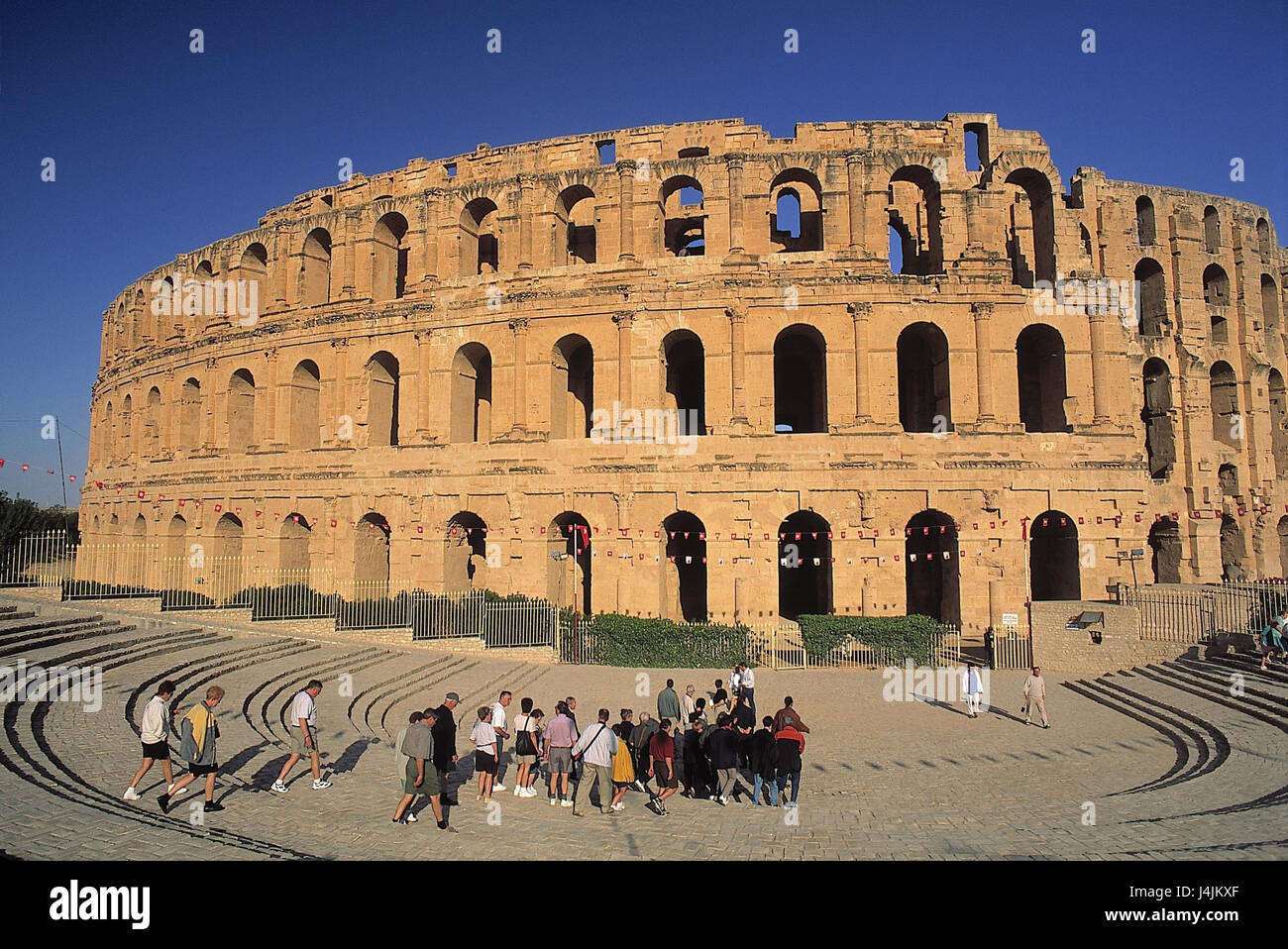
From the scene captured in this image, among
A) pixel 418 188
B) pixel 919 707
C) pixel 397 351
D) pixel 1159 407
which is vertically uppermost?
pixel 418 188

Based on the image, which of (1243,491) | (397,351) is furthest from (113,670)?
(1243,491)

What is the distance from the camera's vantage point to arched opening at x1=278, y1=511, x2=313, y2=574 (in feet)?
106

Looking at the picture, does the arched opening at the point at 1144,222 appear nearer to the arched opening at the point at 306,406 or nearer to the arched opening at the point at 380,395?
the arched opening at the point at 380,395

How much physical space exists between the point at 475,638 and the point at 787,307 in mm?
15953

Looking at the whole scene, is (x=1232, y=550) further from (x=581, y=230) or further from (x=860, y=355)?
(x=581, y=230)

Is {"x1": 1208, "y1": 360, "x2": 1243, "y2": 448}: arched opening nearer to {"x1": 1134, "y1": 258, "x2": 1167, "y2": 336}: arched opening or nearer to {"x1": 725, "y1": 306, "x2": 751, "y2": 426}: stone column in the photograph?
{"x1": 1134, "y1": 258, "x2": 1167, "y2": 336}: arched opening

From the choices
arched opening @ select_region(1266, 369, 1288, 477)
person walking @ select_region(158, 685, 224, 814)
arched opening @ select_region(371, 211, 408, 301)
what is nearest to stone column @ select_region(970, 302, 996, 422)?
arched opening @ select_region(1266, 369, 1288, 477)

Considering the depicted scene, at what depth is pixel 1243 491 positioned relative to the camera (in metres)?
Answer: 33.6

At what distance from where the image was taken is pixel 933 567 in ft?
97.1

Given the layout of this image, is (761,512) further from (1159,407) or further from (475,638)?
(1159,407)

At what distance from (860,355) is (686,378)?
935cm

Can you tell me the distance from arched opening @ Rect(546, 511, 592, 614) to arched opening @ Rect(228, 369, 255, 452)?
16633 mm
